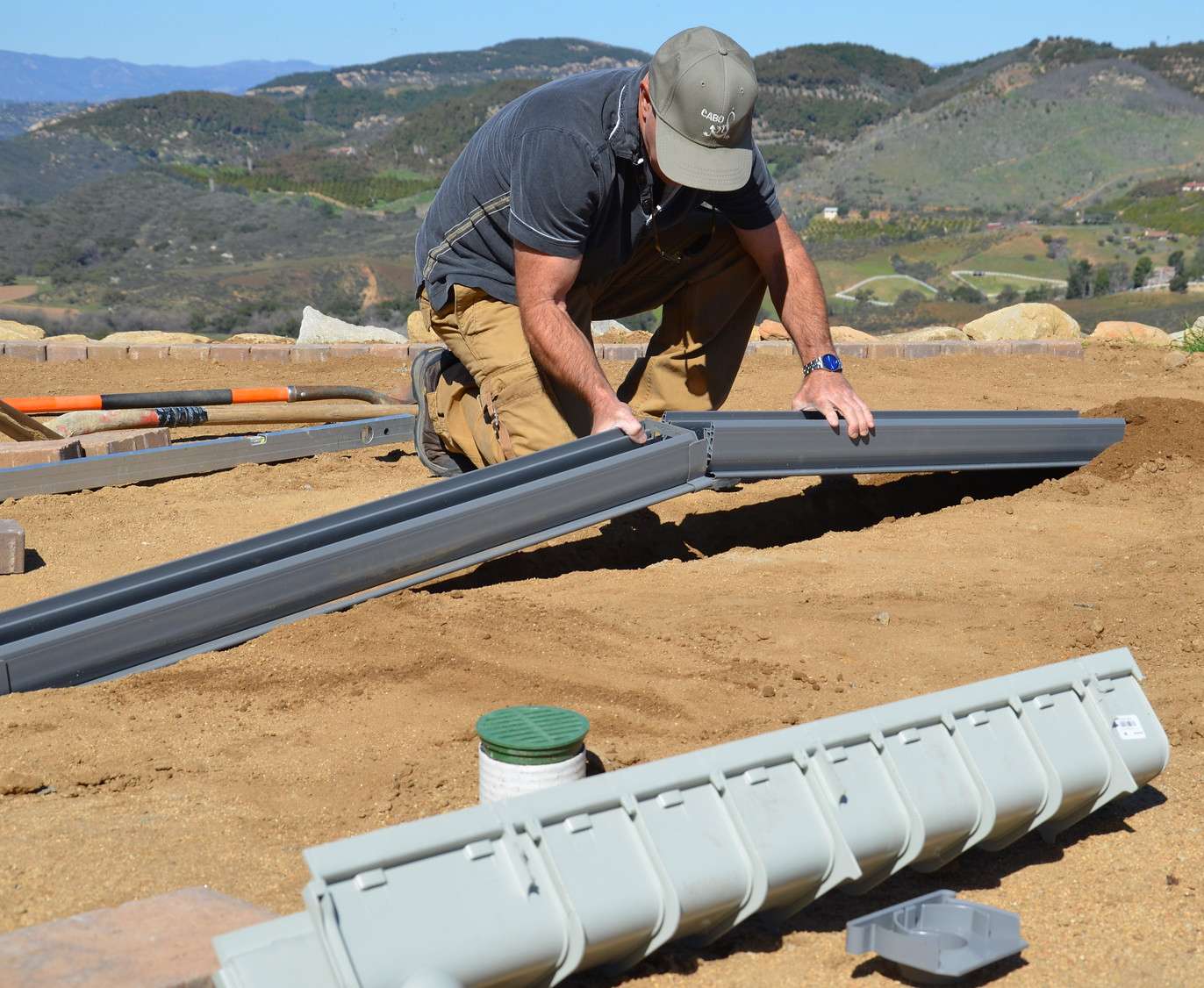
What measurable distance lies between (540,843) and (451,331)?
322 centimetres

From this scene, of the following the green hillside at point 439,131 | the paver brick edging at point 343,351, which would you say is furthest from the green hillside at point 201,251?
the green hillside at point 439,131

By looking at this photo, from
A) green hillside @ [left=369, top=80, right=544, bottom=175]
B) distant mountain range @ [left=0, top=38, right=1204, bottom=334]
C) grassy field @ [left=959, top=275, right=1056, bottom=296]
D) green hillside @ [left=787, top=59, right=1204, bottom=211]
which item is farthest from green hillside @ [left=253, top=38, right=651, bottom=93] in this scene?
grassy field @ [left=959, top=275, right=1056, bottom=296]

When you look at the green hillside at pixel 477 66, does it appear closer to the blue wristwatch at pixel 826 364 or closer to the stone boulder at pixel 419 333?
the stone boulder at pixel 419 333

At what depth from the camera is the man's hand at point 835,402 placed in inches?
160

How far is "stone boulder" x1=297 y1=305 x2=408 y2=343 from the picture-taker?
10562 mm

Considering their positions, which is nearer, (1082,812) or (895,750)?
(895,750)

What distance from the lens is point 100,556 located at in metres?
4.23

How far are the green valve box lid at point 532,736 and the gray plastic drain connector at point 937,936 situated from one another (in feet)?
1.77

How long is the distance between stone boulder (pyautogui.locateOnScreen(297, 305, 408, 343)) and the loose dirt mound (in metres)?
6.55

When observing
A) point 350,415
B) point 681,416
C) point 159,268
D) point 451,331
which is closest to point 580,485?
point 681,416

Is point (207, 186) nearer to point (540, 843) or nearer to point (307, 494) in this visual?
point (307, 494)

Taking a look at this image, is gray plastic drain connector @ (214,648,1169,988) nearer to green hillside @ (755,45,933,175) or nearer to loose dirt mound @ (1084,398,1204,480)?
loose dirt mound @ (1084,398,1204,480)

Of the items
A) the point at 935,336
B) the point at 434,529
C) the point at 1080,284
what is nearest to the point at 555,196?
the point at 434,529

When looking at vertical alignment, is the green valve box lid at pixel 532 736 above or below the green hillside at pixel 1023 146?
below
